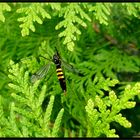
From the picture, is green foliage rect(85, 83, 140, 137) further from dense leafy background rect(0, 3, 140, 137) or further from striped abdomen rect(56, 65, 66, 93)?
striped abdomen rect(56, 65, 66, 93)

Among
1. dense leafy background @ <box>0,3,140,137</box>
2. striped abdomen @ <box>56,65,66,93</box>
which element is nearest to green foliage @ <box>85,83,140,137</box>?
dense leafy background @ <box>0,3,140,137</box>

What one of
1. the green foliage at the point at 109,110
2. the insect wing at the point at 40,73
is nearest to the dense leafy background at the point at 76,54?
the insect wing at the point at 40,73

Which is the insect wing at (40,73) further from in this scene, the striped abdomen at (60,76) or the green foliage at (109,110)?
the green foliage at (109,110)

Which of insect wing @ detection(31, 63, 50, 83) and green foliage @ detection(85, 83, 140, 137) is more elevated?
insect wing @ detection(31, 63, 50, 83)

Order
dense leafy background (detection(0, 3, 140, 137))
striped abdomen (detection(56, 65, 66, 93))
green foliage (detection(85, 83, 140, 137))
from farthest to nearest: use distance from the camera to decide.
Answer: dense leafy background (detection(0, 3, 140, 137)) → striped abdomen (detection(56, 65, 66, 93)) → green foliage (detection(85, 83, 140, 137))

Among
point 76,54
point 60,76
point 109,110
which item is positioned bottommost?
point 109,110

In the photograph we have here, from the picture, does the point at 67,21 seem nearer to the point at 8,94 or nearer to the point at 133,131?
the point at 8,94

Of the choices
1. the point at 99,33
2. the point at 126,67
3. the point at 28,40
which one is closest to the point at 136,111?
the point at 126,67

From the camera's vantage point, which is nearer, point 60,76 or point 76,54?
point 60,76

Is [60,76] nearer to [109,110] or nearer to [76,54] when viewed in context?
[109,110]

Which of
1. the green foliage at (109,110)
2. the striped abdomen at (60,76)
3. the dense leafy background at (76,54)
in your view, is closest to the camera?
the green foliage at (109,110)

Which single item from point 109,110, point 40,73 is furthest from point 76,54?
point 109,110
